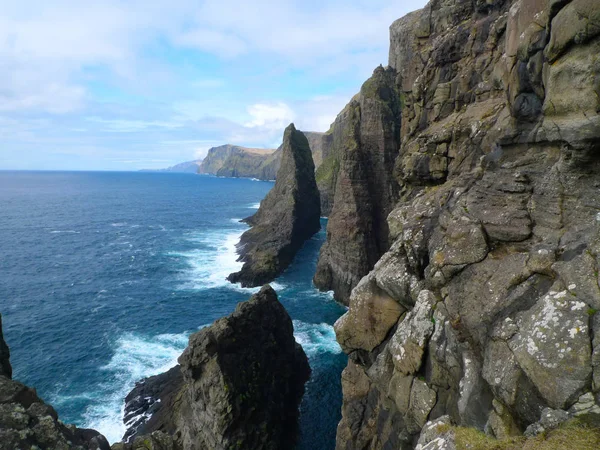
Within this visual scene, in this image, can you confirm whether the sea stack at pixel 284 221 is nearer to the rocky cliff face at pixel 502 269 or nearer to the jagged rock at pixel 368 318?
the jagged rock at pixel 368 318

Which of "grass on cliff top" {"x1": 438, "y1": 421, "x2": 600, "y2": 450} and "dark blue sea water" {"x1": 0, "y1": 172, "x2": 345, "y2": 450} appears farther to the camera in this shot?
Result: "dark blue sea water" {"x1": 0, "y1": 172, "x2": 345, "y2": 450}

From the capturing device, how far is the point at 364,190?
60.7m

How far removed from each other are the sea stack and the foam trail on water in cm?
2075

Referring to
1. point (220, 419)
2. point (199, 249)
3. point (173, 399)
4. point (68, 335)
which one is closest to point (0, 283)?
point (68, 335)

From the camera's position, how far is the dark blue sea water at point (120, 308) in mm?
38406

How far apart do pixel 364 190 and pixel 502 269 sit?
47153 mm

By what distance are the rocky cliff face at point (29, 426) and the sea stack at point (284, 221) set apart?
154ft

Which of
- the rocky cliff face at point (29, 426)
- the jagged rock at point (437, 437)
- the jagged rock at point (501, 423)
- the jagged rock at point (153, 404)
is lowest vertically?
the jagged rock at point (153, 404)

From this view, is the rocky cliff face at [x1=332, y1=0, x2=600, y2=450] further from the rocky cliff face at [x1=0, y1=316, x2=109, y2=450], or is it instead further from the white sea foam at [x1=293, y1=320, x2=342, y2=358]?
the white sea foam at [x1=293, y1=320, x2=342, y2=358]

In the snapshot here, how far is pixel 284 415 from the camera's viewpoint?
3362cm

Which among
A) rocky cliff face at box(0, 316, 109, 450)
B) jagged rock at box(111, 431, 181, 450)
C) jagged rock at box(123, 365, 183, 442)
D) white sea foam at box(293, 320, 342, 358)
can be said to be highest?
rocky cliff face at box(0, 316, 109, 450)

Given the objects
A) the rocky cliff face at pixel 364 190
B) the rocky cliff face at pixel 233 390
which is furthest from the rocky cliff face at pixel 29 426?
the rocky cliff face at pixel 364 190

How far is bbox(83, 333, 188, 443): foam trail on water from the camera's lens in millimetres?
34719

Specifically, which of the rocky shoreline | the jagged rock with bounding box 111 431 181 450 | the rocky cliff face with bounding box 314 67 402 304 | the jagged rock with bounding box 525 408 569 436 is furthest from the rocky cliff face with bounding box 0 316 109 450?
the rocky cliff face with bounding box 314 67 402 304
